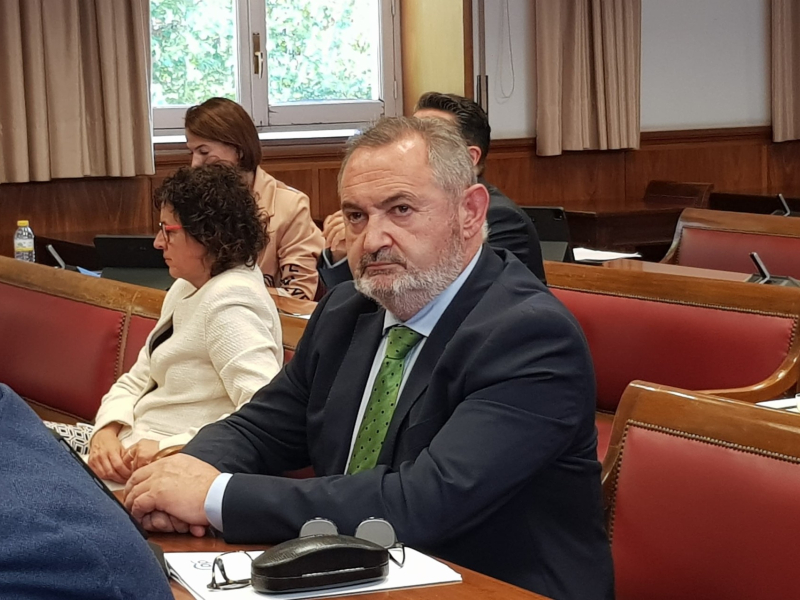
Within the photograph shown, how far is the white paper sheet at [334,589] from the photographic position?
1.27 m

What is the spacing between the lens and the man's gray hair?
1855 millimetres

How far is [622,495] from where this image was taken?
69.2 inches

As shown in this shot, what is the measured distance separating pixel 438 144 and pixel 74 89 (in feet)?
12.3

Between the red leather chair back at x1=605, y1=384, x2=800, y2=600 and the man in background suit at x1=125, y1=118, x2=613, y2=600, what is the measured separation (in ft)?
0.25

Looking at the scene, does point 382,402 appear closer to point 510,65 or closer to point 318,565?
point 318,565

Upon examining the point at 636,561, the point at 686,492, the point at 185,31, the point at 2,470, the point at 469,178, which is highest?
the point at 185,31

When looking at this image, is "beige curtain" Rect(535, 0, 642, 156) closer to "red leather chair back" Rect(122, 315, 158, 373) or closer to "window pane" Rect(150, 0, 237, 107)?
"window pane" Rect(150, 0, 237, 107)

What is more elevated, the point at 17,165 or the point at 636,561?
the point at 17,165

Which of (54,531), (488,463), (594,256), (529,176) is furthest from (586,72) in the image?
(54,531)

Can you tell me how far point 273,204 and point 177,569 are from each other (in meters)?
2.87

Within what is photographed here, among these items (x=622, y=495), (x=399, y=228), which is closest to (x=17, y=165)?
(x=399, y=228)

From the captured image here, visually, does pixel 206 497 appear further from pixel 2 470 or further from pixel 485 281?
pixel 2 470

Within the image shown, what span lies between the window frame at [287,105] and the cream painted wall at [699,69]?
2.29 feet

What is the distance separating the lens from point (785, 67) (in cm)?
738
